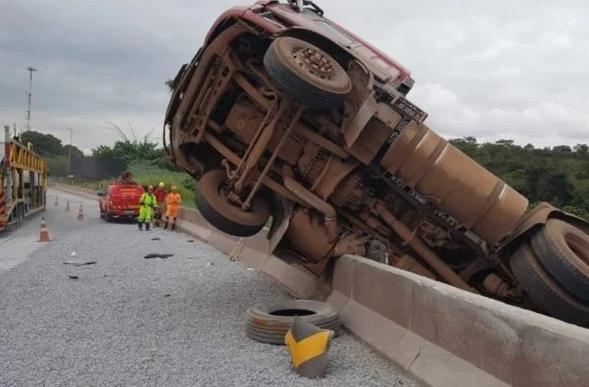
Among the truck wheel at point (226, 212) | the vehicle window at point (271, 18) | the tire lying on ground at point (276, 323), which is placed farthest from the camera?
the truck wheel at point (226, 212)

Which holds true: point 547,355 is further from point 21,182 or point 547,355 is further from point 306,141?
point 21,182

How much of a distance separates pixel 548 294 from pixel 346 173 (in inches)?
84.2

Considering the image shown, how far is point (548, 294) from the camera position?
16.6 ft

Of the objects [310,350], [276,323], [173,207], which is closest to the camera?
[310,350]

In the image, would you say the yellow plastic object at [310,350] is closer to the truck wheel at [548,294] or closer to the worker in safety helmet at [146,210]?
the truck wheel at [548,294]

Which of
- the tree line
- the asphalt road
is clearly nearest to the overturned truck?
the asphalt road

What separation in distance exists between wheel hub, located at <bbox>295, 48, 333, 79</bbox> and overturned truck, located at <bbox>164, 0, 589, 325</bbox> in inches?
0.5

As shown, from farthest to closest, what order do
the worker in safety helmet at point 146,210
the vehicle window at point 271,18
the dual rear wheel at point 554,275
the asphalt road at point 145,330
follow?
the worker in safety helmet at point 146,210
the vehicle window at point 271,18
the dual rear wheel at point 554,275
the asphalt road at point 145,330

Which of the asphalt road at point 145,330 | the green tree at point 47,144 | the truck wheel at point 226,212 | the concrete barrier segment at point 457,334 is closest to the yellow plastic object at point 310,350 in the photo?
the asphalt road at point 145,330

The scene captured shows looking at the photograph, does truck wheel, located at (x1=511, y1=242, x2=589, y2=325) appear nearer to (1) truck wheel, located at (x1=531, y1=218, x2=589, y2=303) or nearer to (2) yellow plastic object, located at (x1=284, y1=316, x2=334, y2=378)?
(1) truck wheel, located at (x1=531, y1=218, x2=589, y2=303)

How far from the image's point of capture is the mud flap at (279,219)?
6078 millimetres

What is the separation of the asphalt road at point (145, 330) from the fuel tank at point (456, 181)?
1629mm

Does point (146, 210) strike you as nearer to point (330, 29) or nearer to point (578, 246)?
point (330, 29)

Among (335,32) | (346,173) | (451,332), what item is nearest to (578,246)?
(346,173)
